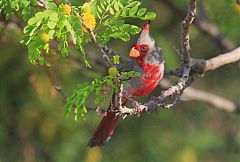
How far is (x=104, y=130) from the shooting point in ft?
10.4

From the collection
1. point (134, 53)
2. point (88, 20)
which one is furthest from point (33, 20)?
point (134, 53)

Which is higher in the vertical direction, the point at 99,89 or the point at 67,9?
the point at 67,9

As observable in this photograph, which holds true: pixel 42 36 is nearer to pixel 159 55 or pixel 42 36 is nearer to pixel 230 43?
pixel 159 55

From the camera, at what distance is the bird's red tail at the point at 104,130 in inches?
124

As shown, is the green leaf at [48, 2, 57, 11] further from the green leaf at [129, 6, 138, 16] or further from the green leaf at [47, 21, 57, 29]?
the green leaf at [129, 6, 138, 16]

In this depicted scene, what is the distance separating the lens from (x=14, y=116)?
5.29 meters

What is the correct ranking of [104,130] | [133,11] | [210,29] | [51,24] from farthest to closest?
[210,29]
[104,130]
[133,11]
[51,24]

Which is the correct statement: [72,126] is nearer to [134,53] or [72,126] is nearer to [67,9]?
[134,53]

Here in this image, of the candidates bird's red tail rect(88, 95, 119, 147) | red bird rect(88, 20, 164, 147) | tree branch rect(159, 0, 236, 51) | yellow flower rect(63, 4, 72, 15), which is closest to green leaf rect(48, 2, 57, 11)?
yellow flower rect(63, 4, 72, 15)

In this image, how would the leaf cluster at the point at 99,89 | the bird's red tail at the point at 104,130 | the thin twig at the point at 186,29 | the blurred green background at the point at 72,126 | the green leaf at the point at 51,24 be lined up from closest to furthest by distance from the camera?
the green leaf at the point at 51,24, the leaf cluster at the point at 99,89, the thin twig at the point at 186,29, the bird's red tail at the point at 104,130, the blurred green background at the point at 72,126

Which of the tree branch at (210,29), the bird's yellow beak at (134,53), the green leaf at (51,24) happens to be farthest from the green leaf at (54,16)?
the tree branch at (210,29)

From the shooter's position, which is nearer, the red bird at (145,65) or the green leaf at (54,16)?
the green leaf at (54,16)

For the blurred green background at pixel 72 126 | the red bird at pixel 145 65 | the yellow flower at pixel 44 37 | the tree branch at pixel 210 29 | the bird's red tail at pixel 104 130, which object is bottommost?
the blurred green background at pixel 72 126

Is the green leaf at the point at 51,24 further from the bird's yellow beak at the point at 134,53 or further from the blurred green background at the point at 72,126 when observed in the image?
the blurred green background at the point at 72,126
